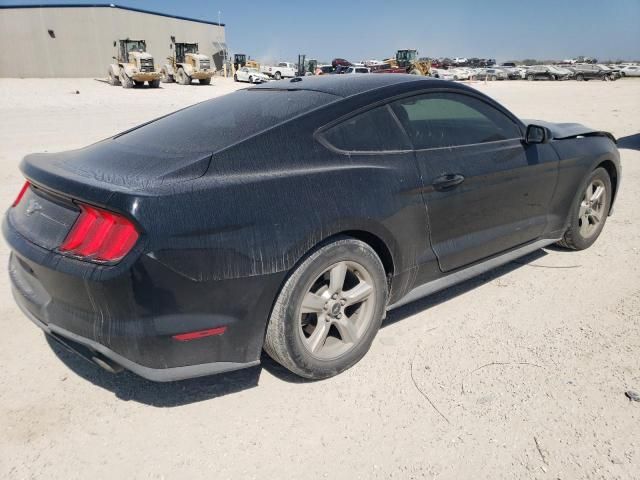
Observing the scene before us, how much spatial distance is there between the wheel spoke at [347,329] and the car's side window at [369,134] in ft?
2.95

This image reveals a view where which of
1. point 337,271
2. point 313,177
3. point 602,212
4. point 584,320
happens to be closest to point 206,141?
point 313,177

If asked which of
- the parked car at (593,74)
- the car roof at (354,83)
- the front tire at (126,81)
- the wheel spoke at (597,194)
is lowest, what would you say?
the front tire at (126,81)

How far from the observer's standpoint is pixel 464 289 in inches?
147

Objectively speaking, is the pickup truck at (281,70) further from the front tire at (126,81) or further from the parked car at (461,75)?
the front tire at (126,81)

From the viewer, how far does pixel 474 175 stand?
10.2 feet

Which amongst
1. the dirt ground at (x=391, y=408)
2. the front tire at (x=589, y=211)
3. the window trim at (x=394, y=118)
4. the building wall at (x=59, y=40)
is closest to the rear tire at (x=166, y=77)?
the building wall at (x=59, y=40)

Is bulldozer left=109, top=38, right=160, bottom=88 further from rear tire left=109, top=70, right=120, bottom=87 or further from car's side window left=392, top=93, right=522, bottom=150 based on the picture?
car's side window left=392, top=93, right=522, bottom=150

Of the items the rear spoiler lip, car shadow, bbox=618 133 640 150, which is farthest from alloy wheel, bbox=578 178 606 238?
car shadow, bbox=618 133 640 150

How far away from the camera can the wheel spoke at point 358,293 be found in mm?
2607

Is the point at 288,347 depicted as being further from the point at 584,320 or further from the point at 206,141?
the point at 584,320

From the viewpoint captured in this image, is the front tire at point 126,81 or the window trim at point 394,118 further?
the front tire at point 126,81

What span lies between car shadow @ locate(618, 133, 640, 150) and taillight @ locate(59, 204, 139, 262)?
10459 millimetres

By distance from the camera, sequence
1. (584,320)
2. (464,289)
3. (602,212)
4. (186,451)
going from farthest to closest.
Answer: (602,212) → (464,289) → (584,320) → (186,451)

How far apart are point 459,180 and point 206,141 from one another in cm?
150
